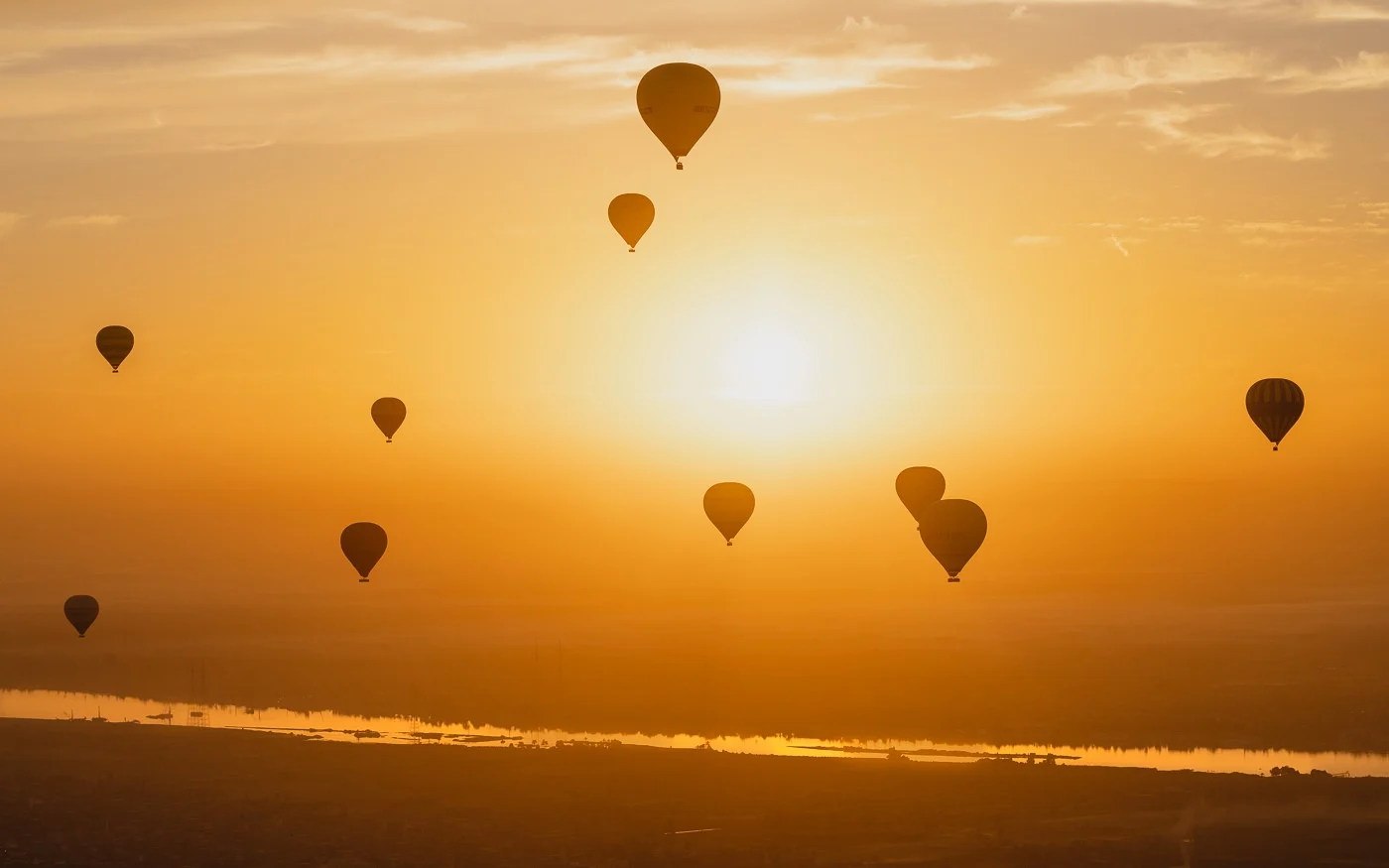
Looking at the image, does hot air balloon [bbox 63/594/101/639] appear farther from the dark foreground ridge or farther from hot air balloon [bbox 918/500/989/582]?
hot air balloon [bbox 918/500/989/582]

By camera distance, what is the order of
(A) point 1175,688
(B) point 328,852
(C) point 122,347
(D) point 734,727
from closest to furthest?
(B) point 328,852
(C) point 122,347
(D) point 734,727
(A) point 1175,688

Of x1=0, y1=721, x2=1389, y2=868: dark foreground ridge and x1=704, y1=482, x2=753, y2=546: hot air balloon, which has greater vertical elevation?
x1=704, y1=482, x2=753, y2=546: hot air balloon

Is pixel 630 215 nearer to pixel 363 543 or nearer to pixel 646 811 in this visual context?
pixel 363 543

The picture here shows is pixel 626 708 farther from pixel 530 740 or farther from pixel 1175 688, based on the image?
pixel 1175 688

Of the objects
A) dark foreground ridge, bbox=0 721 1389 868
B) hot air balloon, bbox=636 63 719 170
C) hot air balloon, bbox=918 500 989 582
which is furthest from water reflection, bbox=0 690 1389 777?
hot air balloon, bbox=636 63 719 170

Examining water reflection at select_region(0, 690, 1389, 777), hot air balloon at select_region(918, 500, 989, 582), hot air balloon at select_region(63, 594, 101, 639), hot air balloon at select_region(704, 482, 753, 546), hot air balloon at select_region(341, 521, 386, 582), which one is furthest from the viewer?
hot air balloon at select_region(63, 594, 101, 639)

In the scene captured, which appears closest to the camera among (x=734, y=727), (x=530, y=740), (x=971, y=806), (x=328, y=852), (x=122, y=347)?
(x=328, y=852)

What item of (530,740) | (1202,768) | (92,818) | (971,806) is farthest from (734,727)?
(92,818)

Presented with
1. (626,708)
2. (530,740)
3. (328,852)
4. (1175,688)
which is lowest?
(328,852)

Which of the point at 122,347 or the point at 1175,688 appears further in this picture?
the point at 1175,688
